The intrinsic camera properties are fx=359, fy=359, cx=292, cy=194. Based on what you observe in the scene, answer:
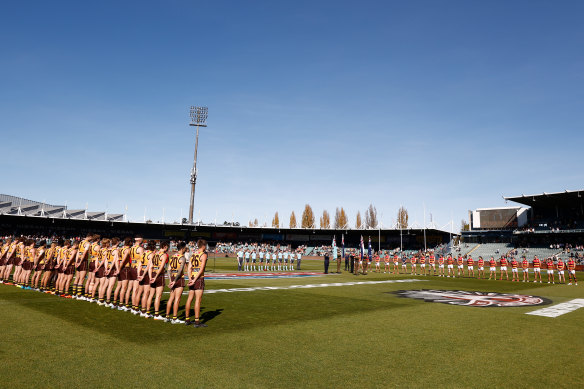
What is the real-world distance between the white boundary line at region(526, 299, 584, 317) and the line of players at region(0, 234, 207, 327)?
10595 mm

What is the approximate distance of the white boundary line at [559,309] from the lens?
1142cm

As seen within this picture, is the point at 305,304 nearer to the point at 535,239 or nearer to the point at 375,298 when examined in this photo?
the point at 375,298

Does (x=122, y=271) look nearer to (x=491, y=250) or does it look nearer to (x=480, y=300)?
(x=480, y=300)

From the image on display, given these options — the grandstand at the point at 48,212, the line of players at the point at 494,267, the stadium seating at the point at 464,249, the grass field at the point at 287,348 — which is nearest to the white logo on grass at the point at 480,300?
the grass field at the point at 287,348

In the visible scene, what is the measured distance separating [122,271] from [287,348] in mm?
6005

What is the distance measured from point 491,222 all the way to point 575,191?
23672 millimetres

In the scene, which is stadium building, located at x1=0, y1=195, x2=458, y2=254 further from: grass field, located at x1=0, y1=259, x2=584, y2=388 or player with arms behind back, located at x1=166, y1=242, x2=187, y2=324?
player with arms behind back, located at x1=166, y1=242, x2=187, y2=324

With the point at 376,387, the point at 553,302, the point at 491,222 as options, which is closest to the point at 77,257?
the point at 376,387

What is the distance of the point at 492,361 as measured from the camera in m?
6.27

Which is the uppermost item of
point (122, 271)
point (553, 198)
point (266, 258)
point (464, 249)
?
point (553, 198)

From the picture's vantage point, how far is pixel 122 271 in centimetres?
1034

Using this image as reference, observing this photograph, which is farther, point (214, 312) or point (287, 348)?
point (214, 312)

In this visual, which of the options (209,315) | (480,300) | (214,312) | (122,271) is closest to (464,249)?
(480,300)

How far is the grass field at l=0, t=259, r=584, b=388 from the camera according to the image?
518 cm
